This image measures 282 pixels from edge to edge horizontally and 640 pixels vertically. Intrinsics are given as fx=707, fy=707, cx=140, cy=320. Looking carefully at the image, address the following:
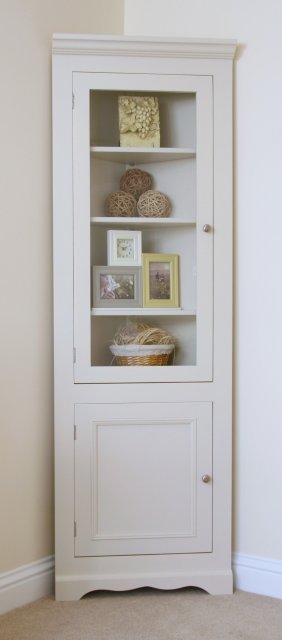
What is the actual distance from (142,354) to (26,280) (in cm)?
48

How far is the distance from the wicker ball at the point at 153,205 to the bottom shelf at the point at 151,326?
1.20ft

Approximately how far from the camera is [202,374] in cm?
249

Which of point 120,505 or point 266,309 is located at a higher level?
point 266,309

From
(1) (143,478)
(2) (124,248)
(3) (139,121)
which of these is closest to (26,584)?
(1) (143,478)

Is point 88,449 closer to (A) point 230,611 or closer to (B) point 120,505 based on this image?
(B) point 120,505

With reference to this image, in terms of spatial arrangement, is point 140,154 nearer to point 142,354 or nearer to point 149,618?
point 142,354

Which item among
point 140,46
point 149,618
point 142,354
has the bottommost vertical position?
point 149,618

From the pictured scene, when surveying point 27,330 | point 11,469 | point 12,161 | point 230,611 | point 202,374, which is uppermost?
point 12,161

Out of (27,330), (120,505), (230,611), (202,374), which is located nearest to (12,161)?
(27,330)

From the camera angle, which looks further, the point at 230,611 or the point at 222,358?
the point at 222,358

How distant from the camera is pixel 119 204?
2473 mm

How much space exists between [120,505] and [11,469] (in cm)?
40

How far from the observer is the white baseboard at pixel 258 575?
8.22ft

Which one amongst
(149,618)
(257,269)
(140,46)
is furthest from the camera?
(257,269)
